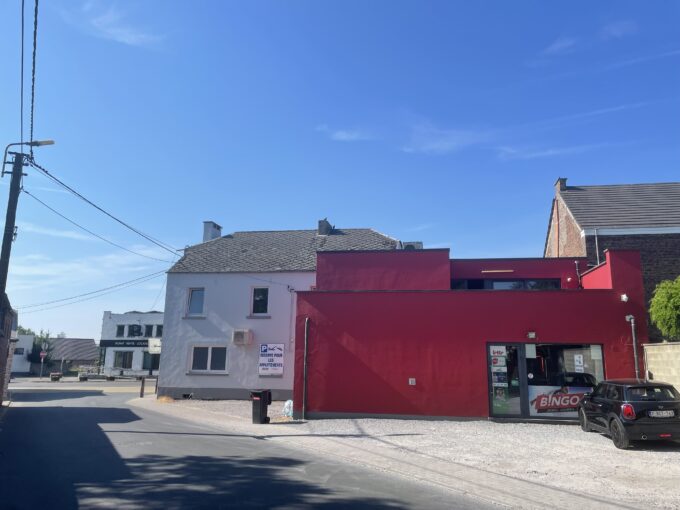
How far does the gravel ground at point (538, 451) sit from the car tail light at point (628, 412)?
2.35 feet

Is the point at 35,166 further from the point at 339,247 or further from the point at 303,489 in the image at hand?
the point at 339,247

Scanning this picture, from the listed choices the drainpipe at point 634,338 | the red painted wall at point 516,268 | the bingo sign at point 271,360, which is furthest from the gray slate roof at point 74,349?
the drainpipe at point 634,338

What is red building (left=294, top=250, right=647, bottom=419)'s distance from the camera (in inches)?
598

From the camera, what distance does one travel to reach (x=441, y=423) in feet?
49.0

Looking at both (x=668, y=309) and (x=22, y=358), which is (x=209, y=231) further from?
(x=22, y=358)

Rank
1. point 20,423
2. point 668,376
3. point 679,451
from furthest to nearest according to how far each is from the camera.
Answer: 1. point 20,423
2. point 668,376
3. point 679,451

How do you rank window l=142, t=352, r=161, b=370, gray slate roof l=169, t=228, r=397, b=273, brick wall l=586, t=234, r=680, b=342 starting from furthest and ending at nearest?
window l=142, t=352, r=161, b=370 → gray slate roof l=169, t=228, r=397, b=273 → brick wall l=586, t=234, r=680, b=342

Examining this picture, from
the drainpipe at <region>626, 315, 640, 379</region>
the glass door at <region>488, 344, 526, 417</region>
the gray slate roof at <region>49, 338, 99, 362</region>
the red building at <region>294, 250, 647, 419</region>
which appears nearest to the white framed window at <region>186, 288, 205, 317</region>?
the red building at <region>294, 250, 647, 419</region>

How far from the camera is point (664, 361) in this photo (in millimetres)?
13523

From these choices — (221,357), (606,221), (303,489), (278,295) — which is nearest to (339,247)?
(278,295)

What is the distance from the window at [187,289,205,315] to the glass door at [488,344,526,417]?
50.2 feet

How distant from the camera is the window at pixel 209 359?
Result: 79.5 feet

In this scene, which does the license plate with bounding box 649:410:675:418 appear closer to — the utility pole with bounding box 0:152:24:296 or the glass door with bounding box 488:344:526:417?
the glass door with bounding box 488:344:526:417

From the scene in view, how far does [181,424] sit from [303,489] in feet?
29.5
